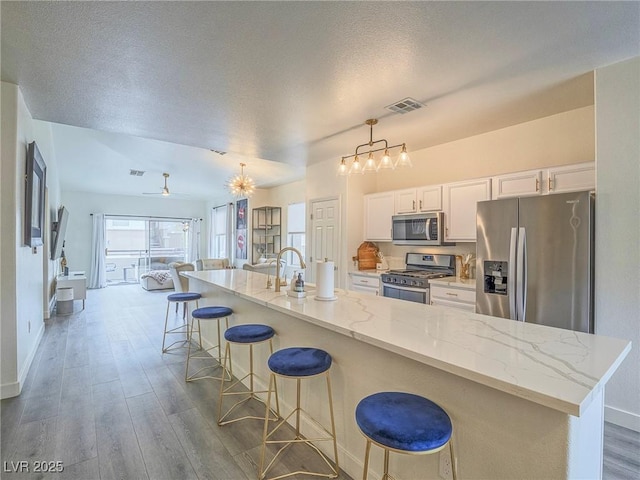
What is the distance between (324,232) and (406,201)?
150 cm

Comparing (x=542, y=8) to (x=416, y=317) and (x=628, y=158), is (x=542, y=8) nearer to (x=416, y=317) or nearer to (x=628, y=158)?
(x=628, y=158)

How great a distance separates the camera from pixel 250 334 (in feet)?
7.58

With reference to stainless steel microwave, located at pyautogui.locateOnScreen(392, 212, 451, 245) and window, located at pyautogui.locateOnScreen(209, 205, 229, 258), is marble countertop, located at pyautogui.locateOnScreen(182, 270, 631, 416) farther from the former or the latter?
window, located at pyautogui.locateOnScreen(209, 205, 229, 258)

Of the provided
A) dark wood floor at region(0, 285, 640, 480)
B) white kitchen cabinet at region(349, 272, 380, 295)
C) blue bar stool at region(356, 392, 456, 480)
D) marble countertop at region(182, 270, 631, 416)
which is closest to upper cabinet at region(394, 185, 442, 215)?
white kitchen cabinet at region(349, 272, 380, 295)

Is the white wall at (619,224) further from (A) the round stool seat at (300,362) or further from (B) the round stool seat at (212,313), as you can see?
(B) the round stool seat at (212,313)

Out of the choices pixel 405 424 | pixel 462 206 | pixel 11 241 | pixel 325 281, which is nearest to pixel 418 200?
pixel 462 206

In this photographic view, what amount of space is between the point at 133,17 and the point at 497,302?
11.3 feet

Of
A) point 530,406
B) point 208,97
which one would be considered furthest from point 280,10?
point 530,406

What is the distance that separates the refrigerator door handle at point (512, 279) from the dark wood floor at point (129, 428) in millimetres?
985

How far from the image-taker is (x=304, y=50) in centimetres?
210

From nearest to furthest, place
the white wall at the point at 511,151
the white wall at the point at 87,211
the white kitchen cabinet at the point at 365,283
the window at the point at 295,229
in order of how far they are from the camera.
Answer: the white wall at the point at 511,151 < the white kitchen cabinet at the point at 365,283 < the window at the point at 295,229 < the white wall at the point at 87,211

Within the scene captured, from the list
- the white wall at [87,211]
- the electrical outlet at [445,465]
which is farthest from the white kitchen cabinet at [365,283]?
the white wall at [87,211]

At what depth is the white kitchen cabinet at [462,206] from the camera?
3498 millimetres

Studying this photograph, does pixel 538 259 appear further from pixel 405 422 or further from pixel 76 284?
pixel 76 284
